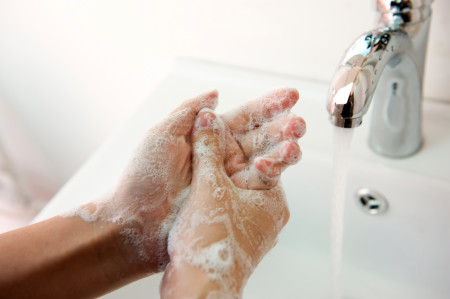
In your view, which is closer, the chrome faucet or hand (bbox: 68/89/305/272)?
the chrome faucet

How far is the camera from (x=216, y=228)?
48cm

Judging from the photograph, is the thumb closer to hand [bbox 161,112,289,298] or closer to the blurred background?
hand [bbox 161,112,289,298]

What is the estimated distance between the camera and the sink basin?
1.81 feet

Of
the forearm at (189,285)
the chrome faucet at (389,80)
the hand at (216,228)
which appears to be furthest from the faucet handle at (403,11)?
the forearm at (189,285)

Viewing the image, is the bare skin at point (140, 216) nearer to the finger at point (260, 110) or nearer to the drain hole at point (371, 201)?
the finger at point (260, 110)

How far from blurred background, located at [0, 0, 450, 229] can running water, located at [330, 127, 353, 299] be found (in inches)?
5.9

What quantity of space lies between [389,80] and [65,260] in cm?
44

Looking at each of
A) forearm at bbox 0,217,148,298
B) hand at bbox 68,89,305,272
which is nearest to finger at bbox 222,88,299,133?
hand at bbox 68,89,305,272

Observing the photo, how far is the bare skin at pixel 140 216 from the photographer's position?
496mm

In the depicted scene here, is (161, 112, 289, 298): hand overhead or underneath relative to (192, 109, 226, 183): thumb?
underneath

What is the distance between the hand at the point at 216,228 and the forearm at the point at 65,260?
0.08 m

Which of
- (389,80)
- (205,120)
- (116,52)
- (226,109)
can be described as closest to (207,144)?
(205,120)

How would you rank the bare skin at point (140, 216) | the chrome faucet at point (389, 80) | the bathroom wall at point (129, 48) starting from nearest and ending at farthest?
the chrome faucet at point (389, 80) → the bare skin at point (140, 216) → the bathroom wall at point (129, 48)

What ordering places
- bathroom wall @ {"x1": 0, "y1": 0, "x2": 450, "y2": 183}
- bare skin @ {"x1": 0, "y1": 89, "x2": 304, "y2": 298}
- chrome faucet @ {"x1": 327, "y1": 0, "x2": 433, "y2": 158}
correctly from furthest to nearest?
bathroom wall @ {"x1": 0, "y1": 0, "x2": 450, "y2": 183}, bare skin @ {"x1": 0, "y1": 89, "x2": 304, "y2": 298}, chrome faucet @ {"x1": 327, "y1": 0, "x2": 433, "y2": 158}
